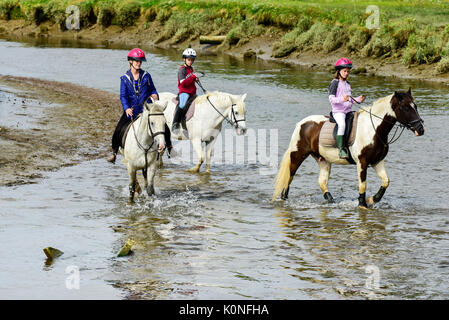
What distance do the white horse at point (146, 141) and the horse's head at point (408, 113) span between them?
4116mm

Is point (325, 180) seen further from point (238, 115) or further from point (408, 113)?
point (238, 115)

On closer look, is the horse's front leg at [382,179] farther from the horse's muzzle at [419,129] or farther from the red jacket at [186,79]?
the red jacket at [186,79]

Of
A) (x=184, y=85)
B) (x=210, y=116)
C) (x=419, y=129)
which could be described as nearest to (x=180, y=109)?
(x=184, y=85)

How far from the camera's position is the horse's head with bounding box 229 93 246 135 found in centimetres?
1634

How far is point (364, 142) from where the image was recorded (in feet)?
44.1

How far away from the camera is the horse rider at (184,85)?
16.5 m

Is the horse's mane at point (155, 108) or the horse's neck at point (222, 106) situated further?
the horse's neck at point (222, 106)

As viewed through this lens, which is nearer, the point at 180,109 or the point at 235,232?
the point at 235,232

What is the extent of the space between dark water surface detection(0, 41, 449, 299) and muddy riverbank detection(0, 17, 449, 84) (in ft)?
40.8

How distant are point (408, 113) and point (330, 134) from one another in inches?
64.3
